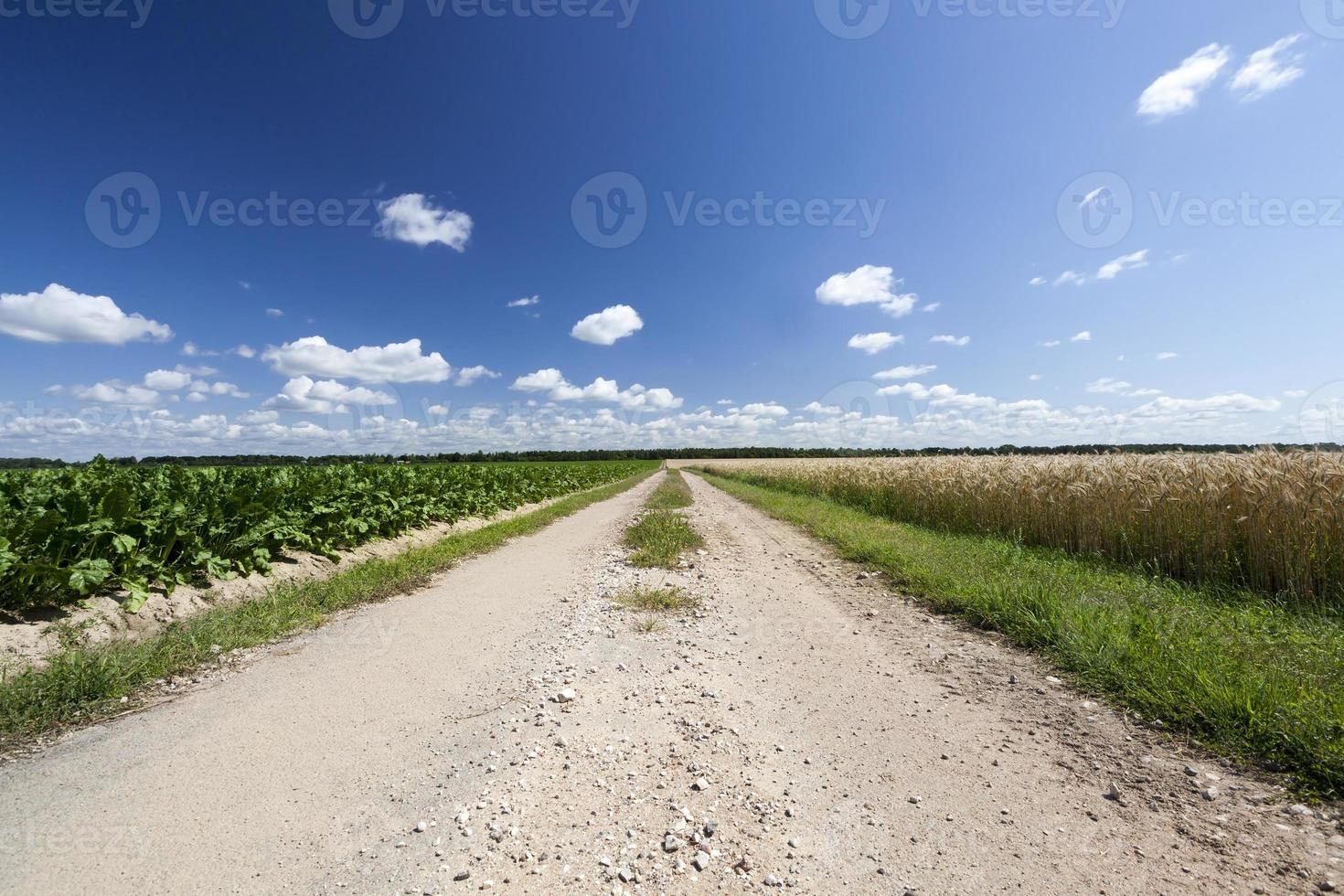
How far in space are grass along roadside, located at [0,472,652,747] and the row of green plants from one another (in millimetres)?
946

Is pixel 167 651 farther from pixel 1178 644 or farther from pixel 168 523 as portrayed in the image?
pixel 1178 644

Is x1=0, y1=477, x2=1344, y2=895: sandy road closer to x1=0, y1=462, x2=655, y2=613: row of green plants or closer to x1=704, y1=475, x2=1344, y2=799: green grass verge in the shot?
x1=704, y1=475, x2=1344, y2=799: green grass verge

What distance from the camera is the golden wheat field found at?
6.72m

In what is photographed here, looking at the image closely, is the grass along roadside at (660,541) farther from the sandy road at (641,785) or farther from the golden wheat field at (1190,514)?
the golden wheat field at (1190,514)

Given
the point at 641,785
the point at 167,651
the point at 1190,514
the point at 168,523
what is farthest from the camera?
the point at 1190,514

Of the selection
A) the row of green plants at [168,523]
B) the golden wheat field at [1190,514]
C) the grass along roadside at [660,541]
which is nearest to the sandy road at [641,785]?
the row of green plants at [168,523]

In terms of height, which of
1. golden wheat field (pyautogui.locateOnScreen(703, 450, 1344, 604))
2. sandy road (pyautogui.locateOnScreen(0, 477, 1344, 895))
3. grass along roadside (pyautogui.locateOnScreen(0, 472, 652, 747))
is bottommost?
sandy road (pyautogui.locateOnScreen(0, 477, 1344, 895))

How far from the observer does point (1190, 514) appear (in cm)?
797

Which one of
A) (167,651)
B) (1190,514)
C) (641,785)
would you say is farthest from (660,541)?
(1190,514)

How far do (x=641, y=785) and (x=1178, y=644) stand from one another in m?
4.92

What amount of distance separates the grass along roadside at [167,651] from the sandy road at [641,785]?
1.54ft

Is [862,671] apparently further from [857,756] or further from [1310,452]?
[1310,452]

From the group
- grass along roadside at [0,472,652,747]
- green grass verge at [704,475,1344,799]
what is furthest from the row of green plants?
green grass verge at [704,475,1344,799]

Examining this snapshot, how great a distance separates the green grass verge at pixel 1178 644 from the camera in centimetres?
332
